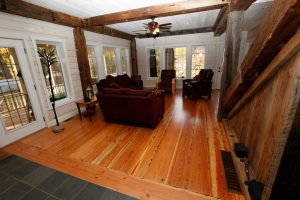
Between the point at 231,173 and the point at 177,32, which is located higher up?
the point at 177,32

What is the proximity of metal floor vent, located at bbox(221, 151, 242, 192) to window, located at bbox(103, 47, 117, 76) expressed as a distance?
5.20m

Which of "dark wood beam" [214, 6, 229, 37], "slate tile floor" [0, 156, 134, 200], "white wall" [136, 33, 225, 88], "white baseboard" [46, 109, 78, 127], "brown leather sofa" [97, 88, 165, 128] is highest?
"dark wood beam" [214, 6, 229, 37]

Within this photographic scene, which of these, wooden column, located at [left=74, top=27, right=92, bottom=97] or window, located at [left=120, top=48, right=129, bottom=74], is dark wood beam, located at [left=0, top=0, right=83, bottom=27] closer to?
wooden column, located at [left=74, top=27, right=92, bottom=97]

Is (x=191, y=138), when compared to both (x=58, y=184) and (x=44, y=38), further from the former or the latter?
(x=44, y=38)

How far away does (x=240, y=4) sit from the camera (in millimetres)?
2512

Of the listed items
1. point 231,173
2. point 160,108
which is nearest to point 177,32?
point 160,108

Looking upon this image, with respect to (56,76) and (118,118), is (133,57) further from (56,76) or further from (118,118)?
(118,118)

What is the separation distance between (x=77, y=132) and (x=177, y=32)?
226 inches

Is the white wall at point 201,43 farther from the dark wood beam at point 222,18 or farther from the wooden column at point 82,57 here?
the wooden column at point 82,57

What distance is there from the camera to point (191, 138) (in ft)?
9.20

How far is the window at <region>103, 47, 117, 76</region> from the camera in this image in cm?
591

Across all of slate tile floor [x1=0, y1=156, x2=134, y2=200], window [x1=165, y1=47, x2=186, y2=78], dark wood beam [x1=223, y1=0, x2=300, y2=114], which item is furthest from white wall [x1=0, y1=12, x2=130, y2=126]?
dark wood beam [x1=223, y1=0, x2=300, y2=114]

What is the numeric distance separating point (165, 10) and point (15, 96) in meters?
3.74

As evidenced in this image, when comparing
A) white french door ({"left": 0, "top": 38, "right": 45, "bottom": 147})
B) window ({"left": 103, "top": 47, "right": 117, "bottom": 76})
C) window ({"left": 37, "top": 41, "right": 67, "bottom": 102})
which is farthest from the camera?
window ({"left": 103, "top": 47, "right": 117, "bottom": 76})
